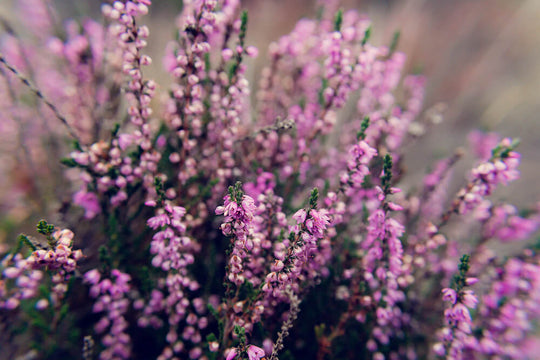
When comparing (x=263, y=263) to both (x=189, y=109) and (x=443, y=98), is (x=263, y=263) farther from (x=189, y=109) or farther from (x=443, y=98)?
(x=443, y=98)

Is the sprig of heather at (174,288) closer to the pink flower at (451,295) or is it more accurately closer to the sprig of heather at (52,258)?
the sprig of heather at (52,258)

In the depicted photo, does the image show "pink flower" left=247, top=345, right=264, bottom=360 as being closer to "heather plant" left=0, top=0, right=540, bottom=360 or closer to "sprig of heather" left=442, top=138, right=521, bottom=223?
"heather plant" left=0, top=0, right=540, bottom=360

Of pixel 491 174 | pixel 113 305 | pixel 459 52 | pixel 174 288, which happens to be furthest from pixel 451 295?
pixel 459 52

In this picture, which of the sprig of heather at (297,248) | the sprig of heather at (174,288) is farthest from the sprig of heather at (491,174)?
the sprig of heather at (174,288)

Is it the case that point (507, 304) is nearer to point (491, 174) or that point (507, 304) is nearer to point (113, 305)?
point (491, 174)

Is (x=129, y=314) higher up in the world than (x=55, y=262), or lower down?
lower down

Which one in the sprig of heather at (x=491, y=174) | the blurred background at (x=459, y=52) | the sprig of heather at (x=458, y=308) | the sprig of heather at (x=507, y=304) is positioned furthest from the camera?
the blurred background at (x=459, y=52)

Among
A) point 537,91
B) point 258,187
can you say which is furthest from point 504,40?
point 258,187
